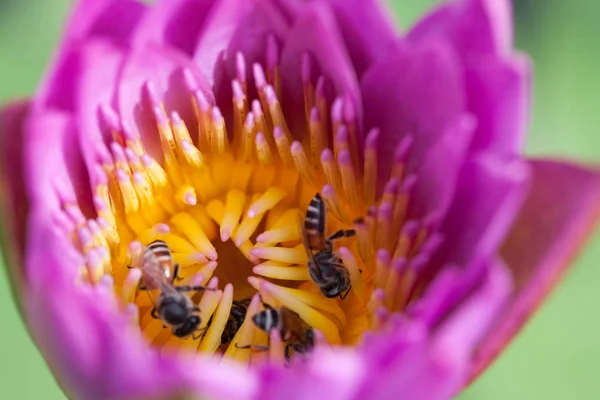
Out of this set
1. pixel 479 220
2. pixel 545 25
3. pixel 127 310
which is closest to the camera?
pixel 479 220

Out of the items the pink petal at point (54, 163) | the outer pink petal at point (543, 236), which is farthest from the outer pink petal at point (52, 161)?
the outer pink petal at point (543, 236)

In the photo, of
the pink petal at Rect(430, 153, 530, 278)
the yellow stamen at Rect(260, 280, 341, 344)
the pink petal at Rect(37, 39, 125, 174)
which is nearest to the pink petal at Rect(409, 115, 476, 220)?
the pink petal at Rect(430, 153, 530, 278)

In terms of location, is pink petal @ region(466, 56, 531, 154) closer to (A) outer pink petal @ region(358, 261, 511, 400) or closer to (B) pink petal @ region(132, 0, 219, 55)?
(A) outer pink petal @ region(358, 261, 511, 400)

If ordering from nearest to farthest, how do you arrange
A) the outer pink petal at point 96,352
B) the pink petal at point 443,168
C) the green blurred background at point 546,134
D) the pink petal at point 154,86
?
1. the outer pink petal at point 96,352
2. the pink petal at point 443,168
3. the pink petal at point 154,86
4. the green blurred background at point 546,134

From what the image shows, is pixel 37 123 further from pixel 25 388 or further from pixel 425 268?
pixel 25 388

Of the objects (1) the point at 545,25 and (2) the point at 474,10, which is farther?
(1) the point at 545,25

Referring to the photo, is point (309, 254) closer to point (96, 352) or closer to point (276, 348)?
point (276, 348)

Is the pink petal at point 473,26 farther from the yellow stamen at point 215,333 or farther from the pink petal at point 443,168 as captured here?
the yellow stamen at point 215,333

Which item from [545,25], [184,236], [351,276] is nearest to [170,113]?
[184,236]
